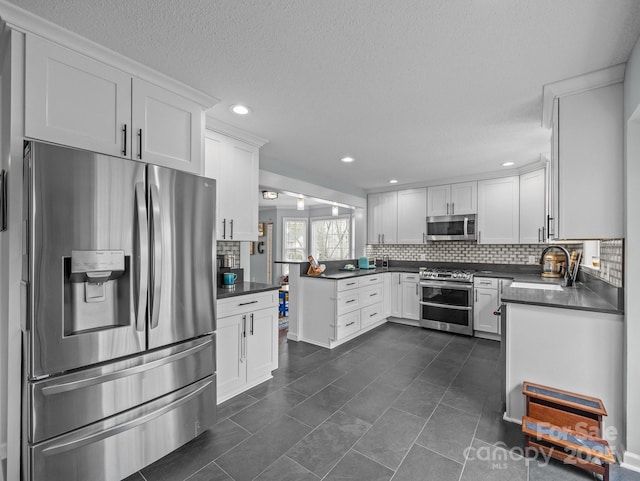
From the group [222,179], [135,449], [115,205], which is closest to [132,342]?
[135,449]

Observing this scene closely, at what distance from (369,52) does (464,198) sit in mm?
3564

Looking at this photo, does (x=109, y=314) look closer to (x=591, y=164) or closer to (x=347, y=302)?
Result: (x=347, y=302)

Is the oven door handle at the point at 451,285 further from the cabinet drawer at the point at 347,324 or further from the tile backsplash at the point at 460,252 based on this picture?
the cabinet drawer at the point at 347,324

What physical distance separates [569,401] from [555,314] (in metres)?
0.52

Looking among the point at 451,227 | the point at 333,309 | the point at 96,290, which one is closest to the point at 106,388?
the point at 96,290

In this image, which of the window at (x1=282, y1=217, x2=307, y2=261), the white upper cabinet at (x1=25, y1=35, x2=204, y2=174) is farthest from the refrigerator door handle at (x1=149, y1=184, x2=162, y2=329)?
the window at (x1=282, y1=217, x2=307, y2=261)

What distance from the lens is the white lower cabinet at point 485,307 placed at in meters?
4.07

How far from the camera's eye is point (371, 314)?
454cm

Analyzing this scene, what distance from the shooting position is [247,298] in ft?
8.45

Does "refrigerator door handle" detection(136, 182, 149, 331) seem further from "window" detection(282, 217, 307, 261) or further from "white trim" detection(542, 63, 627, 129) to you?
"window" detection(282, 217, 307, 261)

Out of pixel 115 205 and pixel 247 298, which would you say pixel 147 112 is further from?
pixel 247 298

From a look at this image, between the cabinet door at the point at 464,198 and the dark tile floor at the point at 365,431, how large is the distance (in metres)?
2.27

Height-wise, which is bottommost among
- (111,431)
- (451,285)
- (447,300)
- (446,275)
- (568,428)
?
(568,428)

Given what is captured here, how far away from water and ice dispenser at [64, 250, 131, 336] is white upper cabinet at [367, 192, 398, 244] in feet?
14.6
